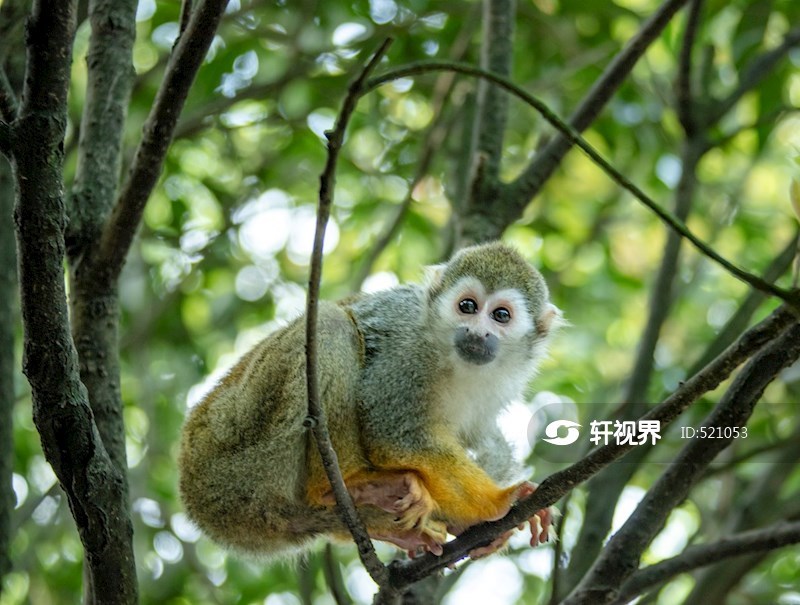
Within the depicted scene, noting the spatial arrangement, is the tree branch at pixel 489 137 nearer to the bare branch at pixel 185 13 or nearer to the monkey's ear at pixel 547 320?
the monkey's ear at pixel 547 320

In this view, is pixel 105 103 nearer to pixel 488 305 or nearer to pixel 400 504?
pixel 488 305

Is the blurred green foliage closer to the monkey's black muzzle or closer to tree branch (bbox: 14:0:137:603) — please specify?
the monkey's black muzzle

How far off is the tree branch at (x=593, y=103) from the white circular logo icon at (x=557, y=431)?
0.99m

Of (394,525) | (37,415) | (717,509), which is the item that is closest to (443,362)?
(394,525)

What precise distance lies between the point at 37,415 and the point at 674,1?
2.93 m

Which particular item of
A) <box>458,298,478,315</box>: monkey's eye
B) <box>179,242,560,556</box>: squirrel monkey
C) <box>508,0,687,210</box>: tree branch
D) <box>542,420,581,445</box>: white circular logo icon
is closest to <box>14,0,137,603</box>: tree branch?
<box>179,242,560,556</box>: squirrel monkey

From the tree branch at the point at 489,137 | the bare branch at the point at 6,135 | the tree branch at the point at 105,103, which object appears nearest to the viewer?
the bare branch at the point at 6,135

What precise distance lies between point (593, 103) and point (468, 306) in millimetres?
1129

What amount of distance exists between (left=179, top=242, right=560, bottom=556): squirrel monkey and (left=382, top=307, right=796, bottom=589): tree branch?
1.07ft

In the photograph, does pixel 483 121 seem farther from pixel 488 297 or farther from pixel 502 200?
pixel 488 297

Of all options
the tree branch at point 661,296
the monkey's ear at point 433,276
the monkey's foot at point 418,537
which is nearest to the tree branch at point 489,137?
the monkey's ear at point 433,276

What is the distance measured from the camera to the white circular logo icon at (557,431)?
448cm

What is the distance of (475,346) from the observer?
3.72m

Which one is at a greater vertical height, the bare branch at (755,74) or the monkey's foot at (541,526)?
the bare branch at (755,74)
